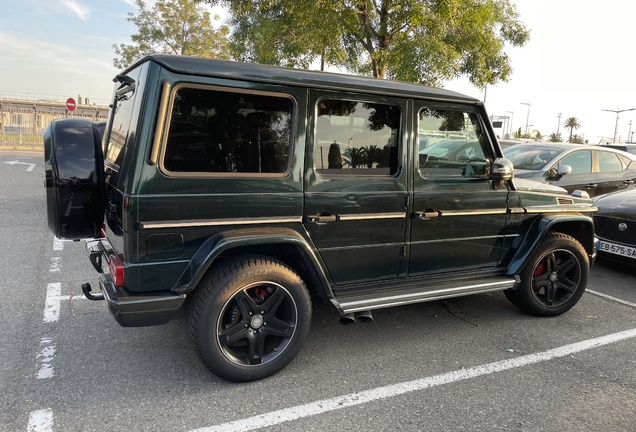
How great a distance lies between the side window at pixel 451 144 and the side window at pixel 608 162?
530 cm

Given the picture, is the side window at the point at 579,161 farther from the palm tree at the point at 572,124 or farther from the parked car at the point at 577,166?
the palm tree at the point at 572,124

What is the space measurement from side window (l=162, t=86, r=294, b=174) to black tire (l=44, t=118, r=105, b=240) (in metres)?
0.64

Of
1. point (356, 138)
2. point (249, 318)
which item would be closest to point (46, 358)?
point (249, 318)

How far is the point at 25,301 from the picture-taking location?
157 inches

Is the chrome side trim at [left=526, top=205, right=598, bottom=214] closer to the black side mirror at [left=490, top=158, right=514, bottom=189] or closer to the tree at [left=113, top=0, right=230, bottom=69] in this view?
the black side mirror at [left=490, top=158, right=514, bottom=189]

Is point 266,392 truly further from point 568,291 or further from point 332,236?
point 568,291

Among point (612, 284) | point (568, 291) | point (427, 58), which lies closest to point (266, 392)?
point (568, 291)

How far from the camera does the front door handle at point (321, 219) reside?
2.99 m

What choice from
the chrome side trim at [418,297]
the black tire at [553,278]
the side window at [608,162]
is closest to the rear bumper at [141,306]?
the chrome side trim at [418,297]

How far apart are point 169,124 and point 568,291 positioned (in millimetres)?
3799

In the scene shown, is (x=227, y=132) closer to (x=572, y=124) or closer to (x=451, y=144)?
(x=451, y=144)

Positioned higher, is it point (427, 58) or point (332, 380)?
point (427, 58)

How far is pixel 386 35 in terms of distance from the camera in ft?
31.1

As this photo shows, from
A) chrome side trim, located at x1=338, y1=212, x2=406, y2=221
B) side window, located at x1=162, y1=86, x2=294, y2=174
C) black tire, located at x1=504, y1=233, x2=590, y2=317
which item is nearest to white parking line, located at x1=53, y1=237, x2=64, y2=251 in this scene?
side window, located at x1=162, y1=86, x2=294, y2=174
